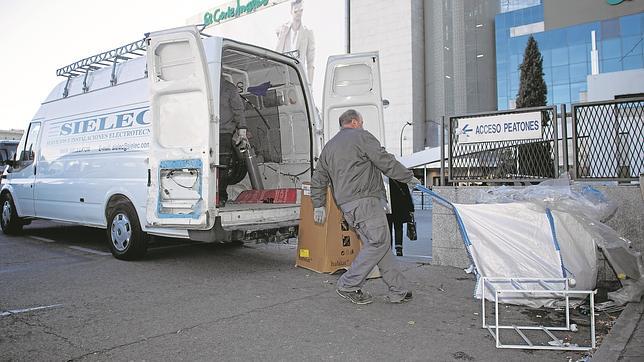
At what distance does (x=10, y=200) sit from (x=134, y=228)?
4.46m

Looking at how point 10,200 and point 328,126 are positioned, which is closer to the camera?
point 328,126

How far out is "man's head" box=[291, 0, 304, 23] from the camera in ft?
184

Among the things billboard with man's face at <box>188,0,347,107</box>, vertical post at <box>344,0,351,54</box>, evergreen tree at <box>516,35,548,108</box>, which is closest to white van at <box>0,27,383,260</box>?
evergreen tree at <box>516,35,548,108</box>

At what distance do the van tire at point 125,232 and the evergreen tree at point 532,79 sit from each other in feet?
132

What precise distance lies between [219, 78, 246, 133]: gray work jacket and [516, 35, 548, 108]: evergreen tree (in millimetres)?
38883

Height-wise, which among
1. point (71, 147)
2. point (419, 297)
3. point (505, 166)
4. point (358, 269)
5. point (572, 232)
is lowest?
point (419, 297)

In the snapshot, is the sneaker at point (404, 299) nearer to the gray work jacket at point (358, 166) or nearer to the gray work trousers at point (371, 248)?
the gray work trousers at point (371, 248)

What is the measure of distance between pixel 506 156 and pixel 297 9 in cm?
5474

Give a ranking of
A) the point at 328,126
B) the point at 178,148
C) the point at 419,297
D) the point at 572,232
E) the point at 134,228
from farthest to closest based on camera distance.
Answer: the point at 328,126
the point at 134,228
the point at 178,148
the point at 419,297
the point at 572,232

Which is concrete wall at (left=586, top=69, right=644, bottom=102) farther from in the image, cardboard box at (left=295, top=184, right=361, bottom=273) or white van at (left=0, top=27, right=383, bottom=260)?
cardboard box at (left=295, top=184, right=361, bottom=273)

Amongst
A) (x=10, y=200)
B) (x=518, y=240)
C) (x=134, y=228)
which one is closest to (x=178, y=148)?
(x=134, y=228)

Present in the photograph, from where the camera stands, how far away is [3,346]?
3.28 m

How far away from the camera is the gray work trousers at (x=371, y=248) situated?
429 cm

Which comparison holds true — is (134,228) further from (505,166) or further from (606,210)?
(606,210)
